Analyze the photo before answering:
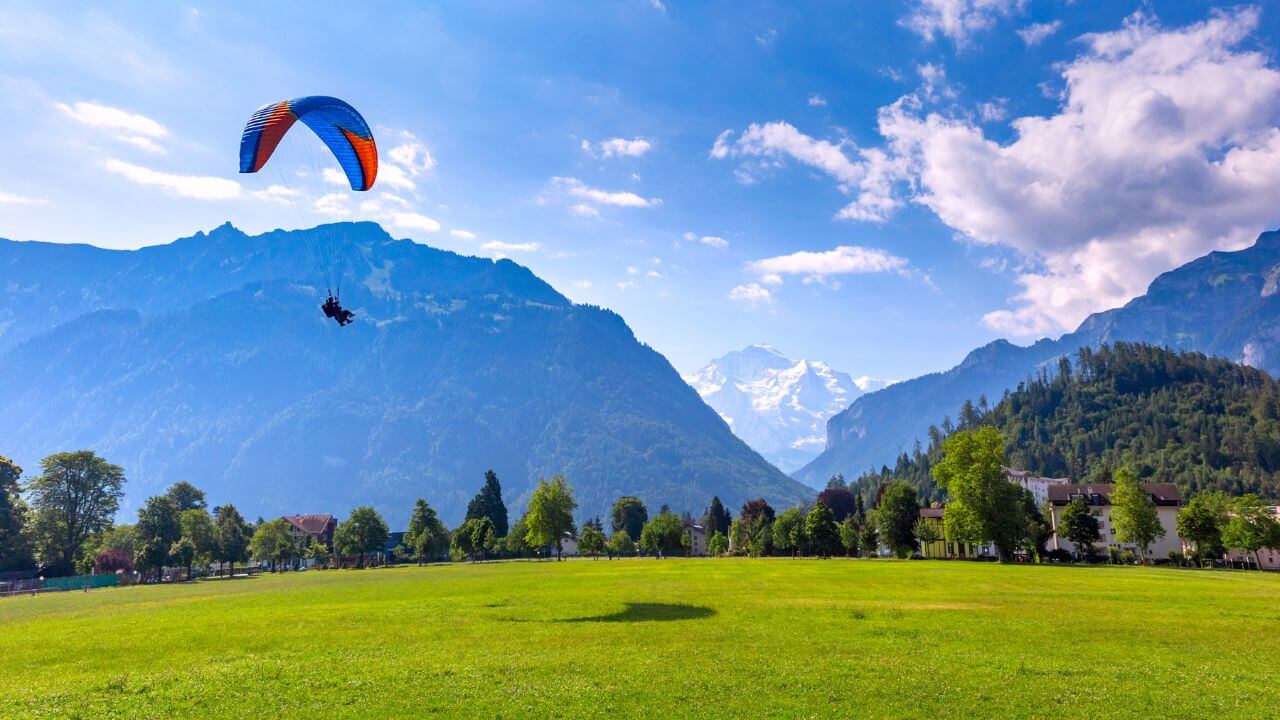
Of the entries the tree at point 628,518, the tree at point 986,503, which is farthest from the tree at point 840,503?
the tree at point 986,503

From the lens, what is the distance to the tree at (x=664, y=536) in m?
148

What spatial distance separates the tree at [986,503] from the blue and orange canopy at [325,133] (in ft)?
237

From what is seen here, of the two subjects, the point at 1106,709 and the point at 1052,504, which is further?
the point at 1052,504

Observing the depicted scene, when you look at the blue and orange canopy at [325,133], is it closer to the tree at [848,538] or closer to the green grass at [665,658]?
the green grass at [665,658]

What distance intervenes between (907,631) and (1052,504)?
384ft

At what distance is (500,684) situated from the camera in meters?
19.3

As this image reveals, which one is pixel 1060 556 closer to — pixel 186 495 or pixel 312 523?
pixel 186 495

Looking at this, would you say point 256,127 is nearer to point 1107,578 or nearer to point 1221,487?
point 1107,578

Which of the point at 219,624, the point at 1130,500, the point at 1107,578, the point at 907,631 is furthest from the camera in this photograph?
the point at 1130,500

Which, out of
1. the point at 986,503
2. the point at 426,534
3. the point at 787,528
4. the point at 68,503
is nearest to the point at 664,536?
the point at 787,528

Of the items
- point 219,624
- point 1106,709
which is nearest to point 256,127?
point 219,624

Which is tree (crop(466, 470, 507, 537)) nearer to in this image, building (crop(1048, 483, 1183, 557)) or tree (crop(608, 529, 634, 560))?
tree (crop(608, 529, 634, 560))

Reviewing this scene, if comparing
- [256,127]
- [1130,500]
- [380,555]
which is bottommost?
[380,555]

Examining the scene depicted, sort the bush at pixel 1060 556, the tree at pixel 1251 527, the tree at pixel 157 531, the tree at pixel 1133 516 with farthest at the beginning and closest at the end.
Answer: the bush at pixel 1060 556
the tree at pixel 157 531
the tree at pixel 1133 516
the tree at pixel 1251 527
